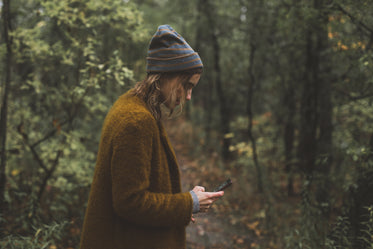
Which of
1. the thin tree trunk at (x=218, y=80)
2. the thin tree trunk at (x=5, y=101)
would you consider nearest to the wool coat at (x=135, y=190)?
the thin tree trunk at (x=5, y=101)

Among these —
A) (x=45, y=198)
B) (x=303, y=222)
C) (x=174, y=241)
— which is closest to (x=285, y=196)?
(x=303, y=222)

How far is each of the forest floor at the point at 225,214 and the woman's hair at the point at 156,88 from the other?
87.6 inches

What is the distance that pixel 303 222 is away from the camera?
4.03 meters

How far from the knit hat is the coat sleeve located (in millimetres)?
322

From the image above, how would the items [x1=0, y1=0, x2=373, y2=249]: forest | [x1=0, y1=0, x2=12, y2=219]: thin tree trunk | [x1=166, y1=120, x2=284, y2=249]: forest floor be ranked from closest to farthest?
[x1=0, y1=0, x2=12, y2=219]: thin tree trunk, [x1=0, y1=0, x2=373, y2=249]: forest, [x1=166, y1=120, x2=284, y2=249]: forest floor

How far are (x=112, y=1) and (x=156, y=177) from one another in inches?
161

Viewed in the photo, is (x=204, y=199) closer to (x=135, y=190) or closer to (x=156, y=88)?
(x=135, y=190)

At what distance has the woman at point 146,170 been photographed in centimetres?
141

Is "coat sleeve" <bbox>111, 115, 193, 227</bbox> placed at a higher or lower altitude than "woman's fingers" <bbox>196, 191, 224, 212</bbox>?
higher

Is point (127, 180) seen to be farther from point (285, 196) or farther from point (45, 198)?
point (285, 196)

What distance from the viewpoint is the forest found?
4.00 meters

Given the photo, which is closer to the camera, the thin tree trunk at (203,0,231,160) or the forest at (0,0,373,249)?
the forest at (0,0,373,249)

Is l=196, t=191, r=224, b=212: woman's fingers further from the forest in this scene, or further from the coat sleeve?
the forest

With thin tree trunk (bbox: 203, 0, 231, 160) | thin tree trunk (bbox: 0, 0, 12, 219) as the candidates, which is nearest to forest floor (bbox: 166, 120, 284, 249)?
thin tree trunk (bbox: 203, 0, 231, 160)
